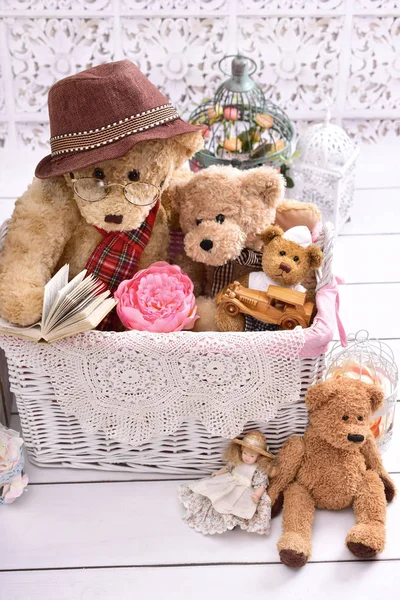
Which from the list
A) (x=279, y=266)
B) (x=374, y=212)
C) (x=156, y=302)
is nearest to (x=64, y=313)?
(x=156, y=302)

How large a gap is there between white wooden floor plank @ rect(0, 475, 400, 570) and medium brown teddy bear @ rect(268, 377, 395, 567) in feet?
0.11

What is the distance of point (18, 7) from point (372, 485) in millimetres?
1742

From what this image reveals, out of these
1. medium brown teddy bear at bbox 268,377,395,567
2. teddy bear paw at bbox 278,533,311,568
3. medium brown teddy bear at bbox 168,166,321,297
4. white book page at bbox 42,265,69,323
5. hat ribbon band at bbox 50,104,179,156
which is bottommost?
teddy bear paw at bbox 278,533,311,568

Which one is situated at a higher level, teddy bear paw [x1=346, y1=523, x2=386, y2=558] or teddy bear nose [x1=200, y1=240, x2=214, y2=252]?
teddy bear nose [x1=200, y1=240, x2=214, y2=252]

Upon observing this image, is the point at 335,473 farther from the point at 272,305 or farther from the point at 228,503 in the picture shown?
the point at 272,305

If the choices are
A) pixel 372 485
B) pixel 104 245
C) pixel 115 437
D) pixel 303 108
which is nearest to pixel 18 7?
pixel 303 108

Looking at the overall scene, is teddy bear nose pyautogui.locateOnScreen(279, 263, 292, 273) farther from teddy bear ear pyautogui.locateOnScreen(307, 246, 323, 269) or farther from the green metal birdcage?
the green metal birdcage

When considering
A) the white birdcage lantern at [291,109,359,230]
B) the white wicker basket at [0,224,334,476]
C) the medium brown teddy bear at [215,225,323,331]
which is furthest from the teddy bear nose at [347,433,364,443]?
Result: the white birdcage lantern at [291,109,359,230]

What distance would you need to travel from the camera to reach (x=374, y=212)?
7.31 feet

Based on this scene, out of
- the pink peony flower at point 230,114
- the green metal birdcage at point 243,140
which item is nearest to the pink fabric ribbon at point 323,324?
the green metal birdcage at point 243,140

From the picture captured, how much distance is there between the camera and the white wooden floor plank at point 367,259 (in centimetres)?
198

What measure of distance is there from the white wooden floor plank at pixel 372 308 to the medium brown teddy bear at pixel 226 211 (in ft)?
1.46

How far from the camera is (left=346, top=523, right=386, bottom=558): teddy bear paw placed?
127cm

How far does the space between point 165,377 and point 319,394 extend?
26cm
